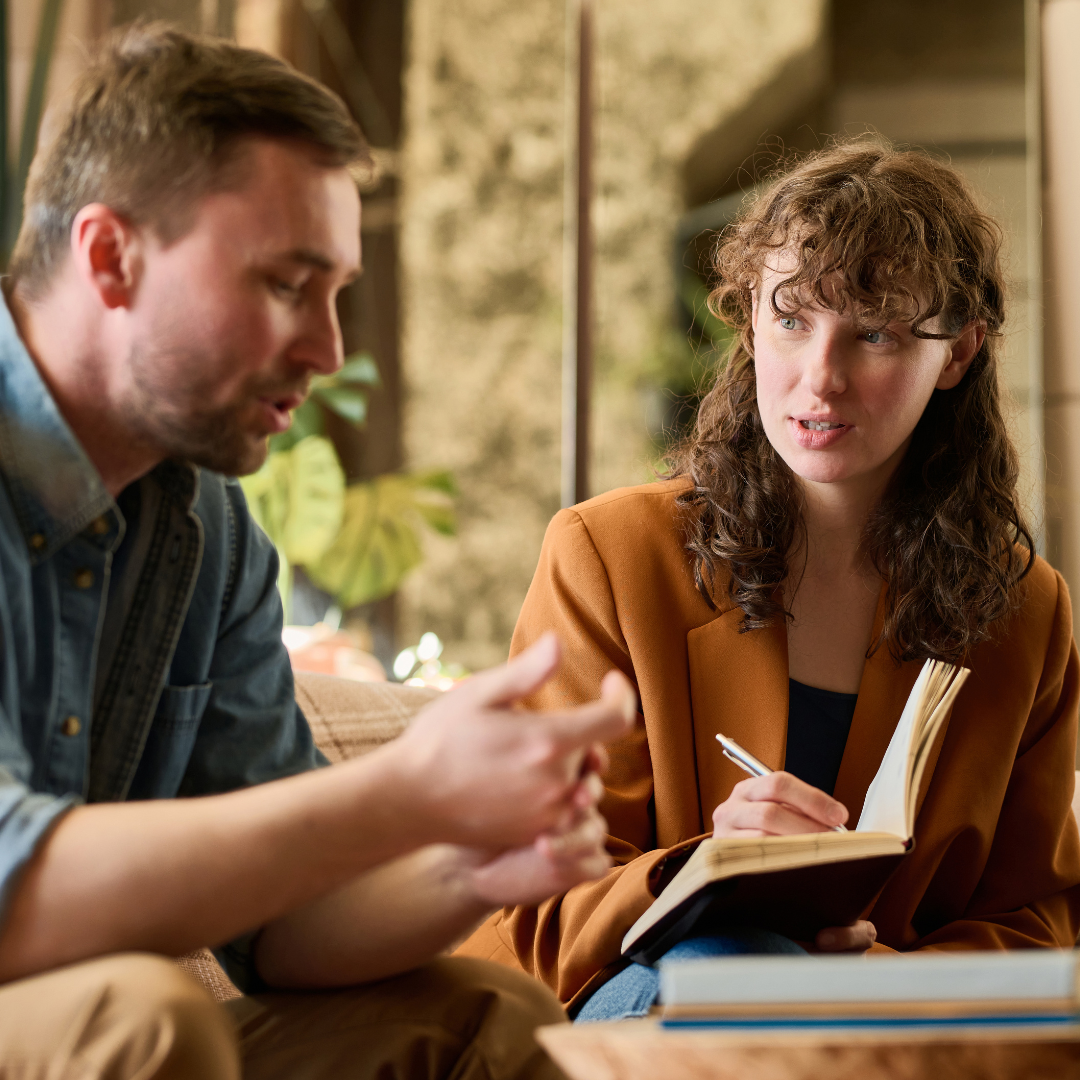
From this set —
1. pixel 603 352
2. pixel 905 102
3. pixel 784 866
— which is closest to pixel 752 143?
pixel 905 102

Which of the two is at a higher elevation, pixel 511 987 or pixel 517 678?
pixel 517 678

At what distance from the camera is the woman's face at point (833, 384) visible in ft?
4.47

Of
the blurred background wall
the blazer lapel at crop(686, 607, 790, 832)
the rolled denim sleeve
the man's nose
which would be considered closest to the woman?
the blazer lapel at crop(686, 607, 790, 832)

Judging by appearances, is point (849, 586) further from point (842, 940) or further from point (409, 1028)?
point (409, 1028)

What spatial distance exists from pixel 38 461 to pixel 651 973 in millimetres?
716


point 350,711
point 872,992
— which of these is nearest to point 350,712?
point 350,711

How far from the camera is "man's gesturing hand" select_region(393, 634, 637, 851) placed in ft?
2.27

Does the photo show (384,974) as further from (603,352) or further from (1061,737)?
(603,352)

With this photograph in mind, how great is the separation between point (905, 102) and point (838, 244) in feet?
7.74

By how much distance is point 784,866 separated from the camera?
2.92 ft

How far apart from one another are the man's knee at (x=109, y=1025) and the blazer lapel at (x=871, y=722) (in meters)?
0.89

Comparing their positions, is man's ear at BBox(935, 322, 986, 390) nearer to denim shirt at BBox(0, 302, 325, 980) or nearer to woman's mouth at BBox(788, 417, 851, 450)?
woman's mouth at BBox(788, 417, 851, 450)

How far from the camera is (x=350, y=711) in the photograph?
1.55 metres

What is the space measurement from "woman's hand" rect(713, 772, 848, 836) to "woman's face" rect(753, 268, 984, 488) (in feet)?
1.47
